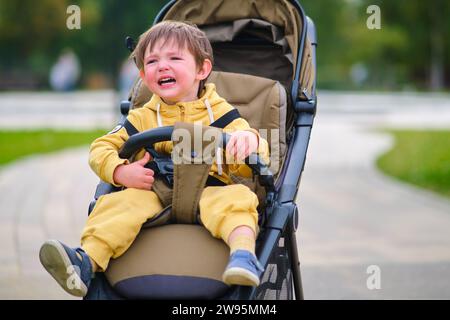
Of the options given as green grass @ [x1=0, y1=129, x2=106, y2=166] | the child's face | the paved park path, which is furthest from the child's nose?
green grass @ [x1=0, y1=129, x2=106, y2=166]

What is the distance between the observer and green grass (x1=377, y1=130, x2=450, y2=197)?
30.3 feet

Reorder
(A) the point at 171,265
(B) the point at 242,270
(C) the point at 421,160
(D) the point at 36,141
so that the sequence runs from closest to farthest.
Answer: (B) the point at 242,270 < (A) the point at 171,265 < (C) the point at 421,160 < (D) the point at 36,141

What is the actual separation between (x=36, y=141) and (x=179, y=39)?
A: 11.0 meters

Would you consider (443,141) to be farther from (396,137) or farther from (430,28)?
(430,28)

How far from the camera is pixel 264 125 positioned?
3844 millimetres

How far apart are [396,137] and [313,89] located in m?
11.3

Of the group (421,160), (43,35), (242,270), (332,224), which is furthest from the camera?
(43,35)

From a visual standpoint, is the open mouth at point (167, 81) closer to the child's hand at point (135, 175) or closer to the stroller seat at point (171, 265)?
the child's hand at point (135, 175)

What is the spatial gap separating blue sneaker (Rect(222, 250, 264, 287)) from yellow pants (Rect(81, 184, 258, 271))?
0.13 m

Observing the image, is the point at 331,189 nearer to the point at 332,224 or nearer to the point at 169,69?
the point at 332,224

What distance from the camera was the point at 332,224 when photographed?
6938 mm

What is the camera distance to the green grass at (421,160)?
30.3 feet

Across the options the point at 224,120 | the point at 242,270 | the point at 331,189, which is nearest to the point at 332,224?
the point at 331,189

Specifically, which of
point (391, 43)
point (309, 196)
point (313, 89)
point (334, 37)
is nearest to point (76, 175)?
point (309, 196)
